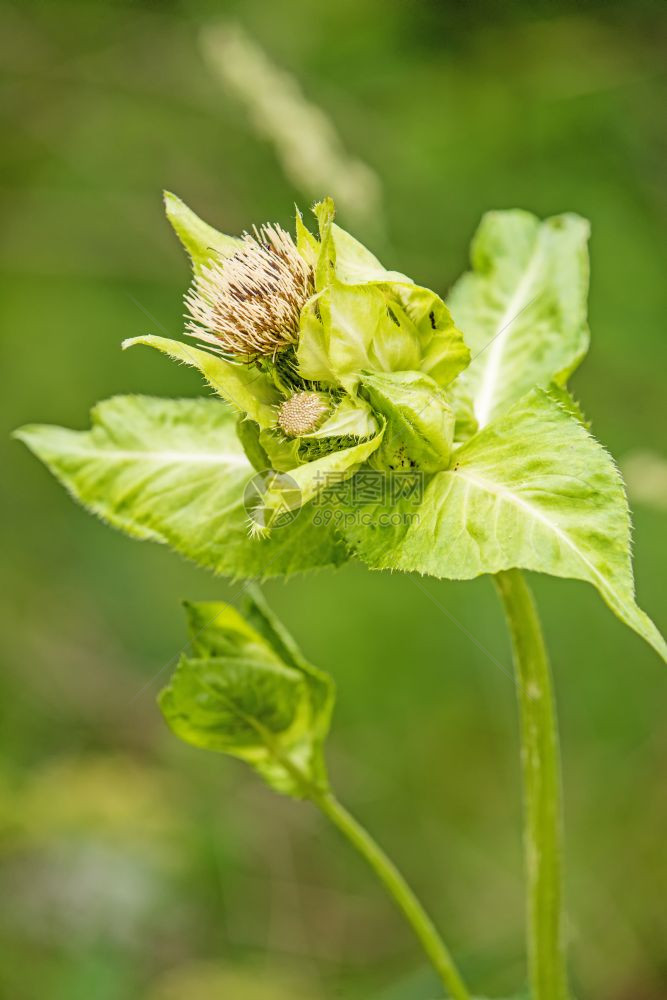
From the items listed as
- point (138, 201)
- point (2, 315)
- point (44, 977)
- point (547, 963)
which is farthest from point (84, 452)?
point (2, 315)

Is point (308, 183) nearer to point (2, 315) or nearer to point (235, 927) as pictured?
point (235, 927)

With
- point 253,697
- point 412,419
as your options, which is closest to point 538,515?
point 412,419

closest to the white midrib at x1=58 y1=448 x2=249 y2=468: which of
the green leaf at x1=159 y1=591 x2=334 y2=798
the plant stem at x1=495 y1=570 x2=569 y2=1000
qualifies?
the green leaf at x1=159 y1=591 x2=334 y2=798

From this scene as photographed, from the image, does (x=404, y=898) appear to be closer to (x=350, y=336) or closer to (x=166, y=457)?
(x=166, y=457)

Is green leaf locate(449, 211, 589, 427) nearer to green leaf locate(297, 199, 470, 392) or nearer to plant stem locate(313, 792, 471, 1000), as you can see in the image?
green leaf locate(297, 199, 470, 392)

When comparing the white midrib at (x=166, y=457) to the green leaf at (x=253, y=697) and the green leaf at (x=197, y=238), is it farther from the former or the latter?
the green leaf at (x=197, y=238)

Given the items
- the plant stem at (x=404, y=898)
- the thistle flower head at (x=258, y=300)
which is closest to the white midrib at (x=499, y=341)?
the thistle flower head at (x=258, y=300)
